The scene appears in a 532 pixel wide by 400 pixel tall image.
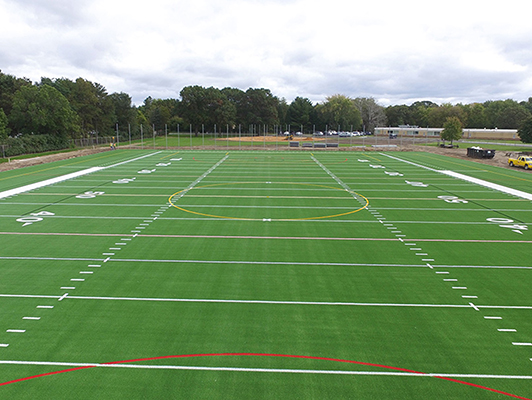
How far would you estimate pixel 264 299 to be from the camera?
936 centimetres

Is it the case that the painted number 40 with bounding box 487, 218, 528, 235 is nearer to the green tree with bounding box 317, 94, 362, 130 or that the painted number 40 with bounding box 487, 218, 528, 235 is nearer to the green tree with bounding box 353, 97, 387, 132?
the green tree with bounding box 317, 94, 362, 130

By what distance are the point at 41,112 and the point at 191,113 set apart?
146ft

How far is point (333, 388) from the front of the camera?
20.8 ft

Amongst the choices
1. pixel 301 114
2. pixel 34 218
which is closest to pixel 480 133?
pixel 301 114

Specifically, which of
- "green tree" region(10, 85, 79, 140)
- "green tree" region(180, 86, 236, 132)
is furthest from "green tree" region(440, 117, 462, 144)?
"green tree" region(10, 85, 79, 140)

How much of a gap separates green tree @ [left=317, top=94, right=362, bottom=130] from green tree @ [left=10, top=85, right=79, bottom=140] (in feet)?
228

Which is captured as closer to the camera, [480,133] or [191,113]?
[480,133]

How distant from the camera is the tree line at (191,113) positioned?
2015 inches

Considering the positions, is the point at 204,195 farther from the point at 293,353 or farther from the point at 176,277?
the point at 293,353

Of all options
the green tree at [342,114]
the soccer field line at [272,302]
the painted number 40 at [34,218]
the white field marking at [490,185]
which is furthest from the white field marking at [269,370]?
the green tree at [342,114]

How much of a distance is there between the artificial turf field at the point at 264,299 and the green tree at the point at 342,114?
8830 centimetres

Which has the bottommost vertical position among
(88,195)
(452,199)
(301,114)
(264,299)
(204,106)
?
(264,299)

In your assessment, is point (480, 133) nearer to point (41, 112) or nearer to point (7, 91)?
point (41, 112)

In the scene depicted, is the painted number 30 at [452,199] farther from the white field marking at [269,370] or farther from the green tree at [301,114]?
the green tree at [301,114]
